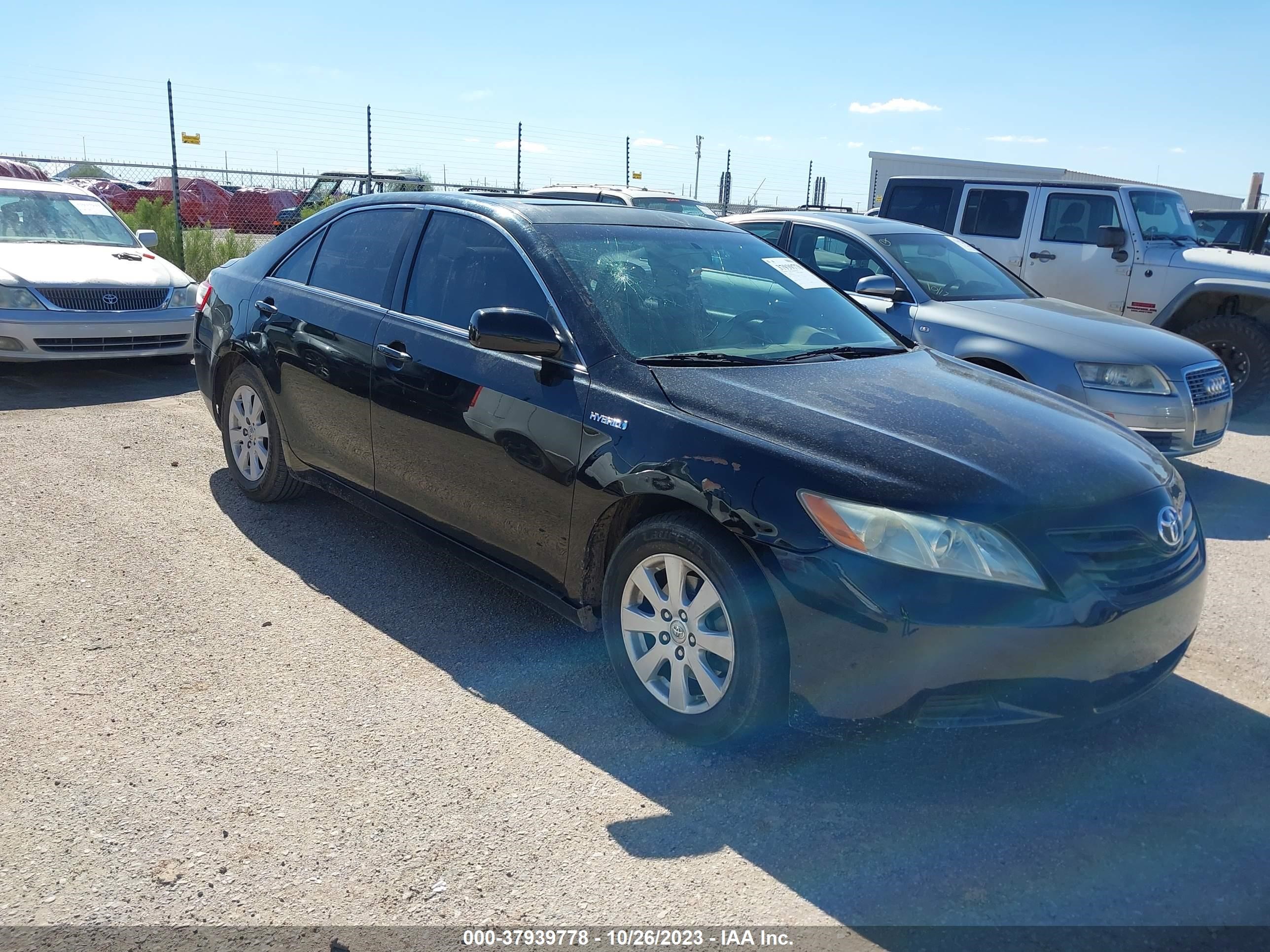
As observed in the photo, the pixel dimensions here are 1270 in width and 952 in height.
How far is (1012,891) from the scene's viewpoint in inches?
103

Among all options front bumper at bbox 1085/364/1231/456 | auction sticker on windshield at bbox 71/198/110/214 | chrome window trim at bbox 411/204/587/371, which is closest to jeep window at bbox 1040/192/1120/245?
front bumper at bbox 1085/364/1231/456

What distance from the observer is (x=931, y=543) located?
9.04 ft

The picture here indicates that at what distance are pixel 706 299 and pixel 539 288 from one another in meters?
0.66

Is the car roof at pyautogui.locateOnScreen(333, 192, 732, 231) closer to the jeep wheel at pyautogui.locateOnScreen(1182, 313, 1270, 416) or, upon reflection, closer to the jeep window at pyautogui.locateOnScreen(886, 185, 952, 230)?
the jeep window at pyautogui.locateOnScreen(886, 185, 952, 230)

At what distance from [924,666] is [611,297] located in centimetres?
176

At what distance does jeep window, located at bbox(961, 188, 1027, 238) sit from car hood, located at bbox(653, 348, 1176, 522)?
661 centimetres

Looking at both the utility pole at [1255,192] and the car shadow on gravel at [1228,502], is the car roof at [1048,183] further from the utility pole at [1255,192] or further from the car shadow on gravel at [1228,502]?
the utility pole at [1255,192]

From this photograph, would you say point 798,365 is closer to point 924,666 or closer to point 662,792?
point 924,666

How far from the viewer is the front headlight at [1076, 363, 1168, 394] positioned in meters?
6.05

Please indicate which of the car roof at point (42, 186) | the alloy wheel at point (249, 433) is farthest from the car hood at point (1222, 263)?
the car roof at point (42, 186)

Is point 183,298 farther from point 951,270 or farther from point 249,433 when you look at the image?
point 951,270

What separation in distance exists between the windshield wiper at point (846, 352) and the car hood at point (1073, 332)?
2448mm

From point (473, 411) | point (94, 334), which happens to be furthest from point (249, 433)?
point (94, 334)

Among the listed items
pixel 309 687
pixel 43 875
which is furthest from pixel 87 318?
pixel 43 875
